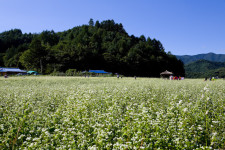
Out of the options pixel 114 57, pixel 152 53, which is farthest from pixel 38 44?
pixel 152 53

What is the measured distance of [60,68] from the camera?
3519 inches

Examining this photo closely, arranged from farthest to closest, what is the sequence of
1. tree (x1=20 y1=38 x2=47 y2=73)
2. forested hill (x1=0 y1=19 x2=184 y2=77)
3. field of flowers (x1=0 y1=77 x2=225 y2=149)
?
forested hill (x1=0 y1=19 x2=184 y2=77)
tree (x1=20 y1=38 x2=47 y2=73)
field of flowers (x1=0 y1=77 x2=225 y2=149)

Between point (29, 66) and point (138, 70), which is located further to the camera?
point (138, 70)

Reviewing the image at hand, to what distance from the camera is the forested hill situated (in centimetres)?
9150

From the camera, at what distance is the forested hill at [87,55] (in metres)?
91.5

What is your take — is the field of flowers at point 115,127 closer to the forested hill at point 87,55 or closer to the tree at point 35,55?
the forested hill at point 87,55

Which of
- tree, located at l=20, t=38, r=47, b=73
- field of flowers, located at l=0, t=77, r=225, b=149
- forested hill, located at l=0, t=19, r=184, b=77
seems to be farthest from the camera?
forested hill, located at l=0, t=19, r=184, b=77

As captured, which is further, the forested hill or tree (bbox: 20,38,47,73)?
the forested hill

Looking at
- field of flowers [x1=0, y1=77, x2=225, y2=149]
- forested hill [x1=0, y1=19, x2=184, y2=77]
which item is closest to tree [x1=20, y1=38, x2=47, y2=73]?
forested hill [x1=0, y1=19, x2=184, y2=77]

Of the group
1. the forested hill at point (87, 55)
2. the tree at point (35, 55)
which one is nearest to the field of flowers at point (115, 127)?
the forested hill at point (87, 55)

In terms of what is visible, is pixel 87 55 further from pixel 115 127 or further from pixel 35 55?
pixel 115 127

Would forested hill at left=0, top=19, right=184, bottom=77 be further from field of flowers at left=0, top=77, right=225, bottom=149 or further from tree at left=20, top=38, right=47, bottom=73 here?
field of flowers at left=0, top=77, right=225, bottom=149

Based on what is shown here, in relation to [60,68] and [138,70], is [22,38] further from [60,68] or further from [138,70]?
[138,70]

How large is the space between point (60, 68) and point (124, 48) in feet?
150
